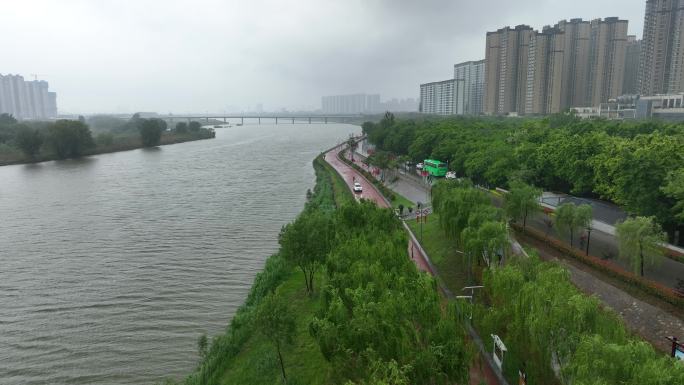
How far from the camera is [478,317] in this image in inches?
412

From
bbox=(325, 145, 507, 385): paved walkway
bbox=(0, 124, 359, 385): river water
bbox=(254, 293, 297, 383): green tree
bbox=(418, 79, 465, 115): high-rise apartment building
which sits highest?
bbox=(418, 79, 465, 115): high-rise apartment building

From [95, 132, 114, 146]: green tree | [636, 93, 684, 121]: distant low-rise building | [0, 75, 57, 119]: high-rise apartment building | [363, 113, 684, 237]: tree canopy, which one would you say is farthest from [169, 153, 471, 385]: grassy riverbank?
[0, 75, 57, 119]: high-rise apartment building

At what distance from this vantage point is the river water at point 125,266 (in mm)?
13445

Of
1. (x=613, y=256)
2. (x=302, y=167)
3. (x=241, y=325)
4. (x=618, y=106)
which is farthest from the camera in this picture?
(x=618, y=106)

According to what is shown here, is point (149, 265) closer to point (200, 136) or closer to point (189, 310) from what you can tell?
point (189, 310)

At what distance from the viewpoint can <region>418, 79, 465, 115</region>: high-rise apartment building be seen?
119 m

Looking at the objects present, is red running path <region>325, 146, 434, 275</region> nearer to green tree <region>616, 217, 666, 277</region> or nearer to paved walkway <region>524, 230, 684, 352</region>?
paved walkway <region>524, 230, 684, 352</region>

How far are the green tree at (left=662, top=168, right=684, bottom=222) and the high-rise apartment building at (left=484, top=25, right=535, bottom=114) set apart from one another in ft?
231

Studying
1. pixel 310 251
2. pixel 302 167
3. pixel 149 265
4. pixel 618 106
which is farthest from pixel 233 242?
pixel 618 106

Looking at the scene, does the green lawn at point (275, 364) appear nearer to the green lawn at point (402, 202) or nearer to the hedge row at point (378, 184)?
the green lawn at point (402, 202)

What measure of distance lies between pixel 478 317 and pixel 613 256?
9257 millimetres

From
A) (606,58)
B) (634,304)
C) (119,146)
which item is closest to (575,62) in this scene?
(606,58)

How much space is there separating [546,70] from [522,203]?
214 ft

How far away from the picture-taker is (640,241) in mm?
14023
